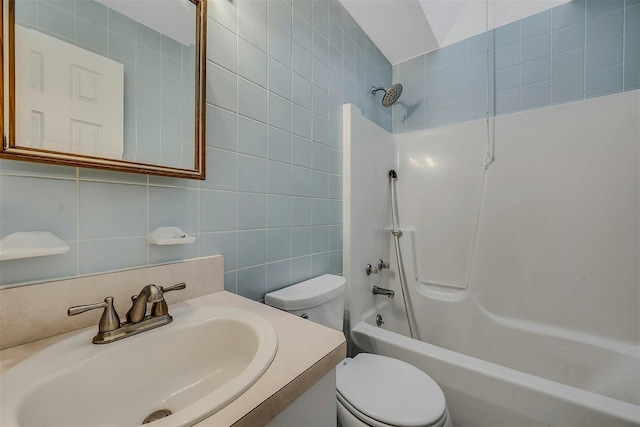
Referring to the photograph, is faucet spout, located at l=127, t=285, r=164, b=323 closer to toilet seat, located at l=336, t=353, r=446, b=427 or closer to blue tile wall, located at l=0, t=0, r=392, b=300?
blue tile wall, located at l=0, t=0, r=392, b=300

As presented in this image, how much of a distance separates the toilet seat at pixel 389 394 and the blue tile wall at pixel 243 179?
461 millimetres

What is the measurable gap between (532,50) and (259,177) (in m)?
1.93

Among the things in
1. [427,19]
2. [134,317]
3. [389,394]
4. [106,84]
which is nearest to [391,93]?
[427,19]

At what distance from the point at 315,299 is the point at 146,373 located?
0.59 metres

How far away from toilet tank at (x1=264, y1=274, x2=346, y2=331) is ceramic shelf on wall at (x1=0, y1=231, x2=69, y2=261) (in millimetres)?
639

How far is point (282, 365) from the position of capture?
49 cm

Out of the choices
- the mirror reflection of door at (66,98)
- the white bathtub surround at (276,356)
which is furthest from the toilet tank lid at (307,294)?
the mirror reflection of door at (66,98)

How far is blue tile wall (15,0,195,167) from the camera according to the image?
22.8 inches

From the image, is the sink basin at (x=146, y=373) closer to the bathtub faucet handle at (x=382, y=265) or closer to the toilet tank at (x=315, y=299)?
the toilet tank at (x=315, y=299)

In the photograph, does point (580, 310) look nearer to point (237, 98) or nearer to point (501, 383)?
point (501, 383)

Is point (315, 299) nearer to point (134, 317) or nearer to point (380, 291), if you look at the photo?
point (134, 317)

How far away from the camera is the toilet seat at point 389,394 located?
2.74 ft

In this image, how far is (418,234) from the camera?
1.86 metres

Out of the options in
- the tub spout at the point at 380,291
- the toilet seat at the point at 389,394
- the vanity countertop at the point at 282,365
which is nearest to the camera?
the vanity countertop at the point at 282,365
